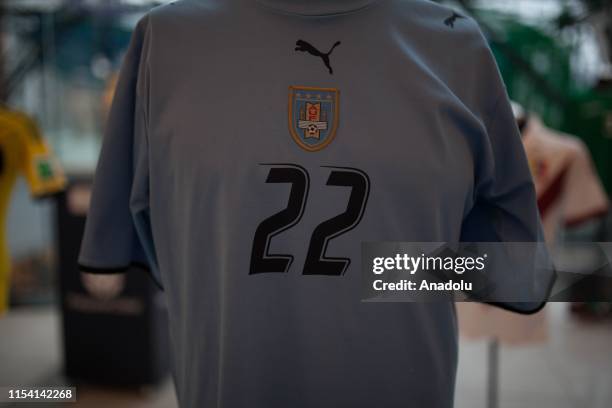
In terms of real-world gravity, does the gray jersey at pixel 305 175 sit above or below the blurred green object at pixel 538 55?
below

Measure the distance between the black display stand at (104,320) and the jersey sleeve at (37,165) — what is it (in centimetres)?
38

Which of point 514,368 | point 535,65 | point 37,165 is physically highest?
point 535,65

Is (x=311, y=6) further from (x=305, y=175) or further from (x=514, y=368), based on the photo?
(x=514, y=368)

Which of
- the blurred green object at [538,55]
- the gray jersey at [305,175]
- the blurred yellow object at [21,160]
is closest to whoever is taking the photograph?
the gray jersey at [305,175]

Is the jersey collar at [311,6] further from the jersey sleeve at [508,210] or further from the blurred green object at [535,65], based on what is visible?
the blurred green object at [535,65]

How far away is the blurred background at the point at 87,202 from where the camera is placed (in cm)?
210

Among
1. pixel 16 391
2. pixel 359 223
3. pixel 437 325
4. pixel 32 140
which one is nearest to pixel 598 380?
pixel 437 325

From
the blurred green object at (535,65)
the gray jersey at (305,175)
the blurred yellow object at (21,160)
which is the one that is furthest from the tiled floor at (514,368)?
the blurred green object at (535,65)

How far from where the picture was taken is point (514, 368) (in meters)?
2.87

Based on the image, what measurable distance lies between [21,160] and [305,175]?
176 cm

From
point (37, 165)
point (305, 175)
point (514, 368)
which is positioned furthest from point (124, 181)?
point (514, 368)

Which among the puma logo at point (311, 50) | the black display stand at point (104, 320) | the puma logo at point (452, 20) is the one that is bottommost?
the black display stand at point (104, 320)

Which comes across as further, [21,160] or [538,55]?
[538,55]

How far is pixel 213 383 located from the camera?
859 mm
